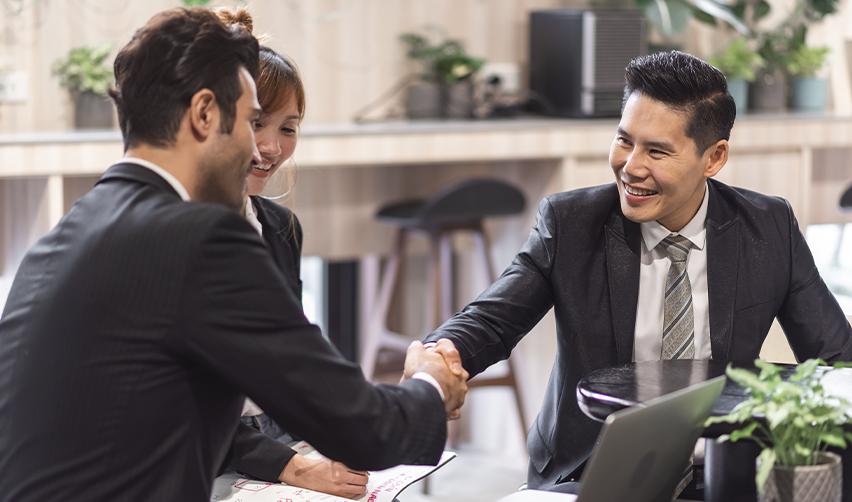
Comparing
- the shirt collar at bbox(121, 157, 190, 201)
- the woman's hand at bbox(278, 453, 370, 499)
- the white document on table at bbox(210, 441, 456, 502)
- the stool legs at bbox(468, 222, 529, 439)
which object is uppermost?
the shirt collar at bbox(121, 157, 190, 201)

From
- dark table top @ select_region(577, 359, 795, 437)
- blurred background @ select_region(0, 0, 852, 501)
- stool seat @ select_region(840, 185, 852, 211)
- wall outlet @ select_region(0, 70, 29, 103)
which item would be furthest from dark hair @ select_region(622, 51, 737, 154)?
stool seat @ select_region(840, 185, 852, 211)

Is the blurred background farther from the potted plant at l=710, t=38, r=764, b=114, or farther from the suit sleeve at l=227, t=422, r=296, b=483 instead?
the suit sleeve at l=227, t=422, r=296, b=483

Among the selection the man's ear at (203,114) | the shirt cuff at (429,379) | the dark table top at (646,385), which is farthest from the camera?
the shirt cuff at (429,379)

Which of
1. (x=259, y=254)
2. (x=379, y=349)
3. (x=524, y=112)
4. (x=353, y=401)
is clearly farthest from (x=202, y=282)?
(x=524, y=112)

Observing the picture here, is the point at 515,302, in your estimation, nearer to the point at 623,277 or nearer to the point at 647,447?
the point at 623,277

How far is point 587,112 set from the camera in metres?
4.71

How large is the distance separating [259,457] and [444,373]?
0.38 metres

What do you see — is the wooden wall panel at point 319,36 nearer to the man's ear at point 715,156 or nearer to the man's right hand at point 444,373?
the man's ear at point 715,156

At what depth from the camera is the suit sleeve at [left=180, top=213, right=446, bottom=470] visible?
1.53m

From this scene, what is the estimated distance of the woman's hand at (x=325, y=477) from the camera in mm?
2031

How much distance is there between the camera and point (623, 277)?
7.59ft

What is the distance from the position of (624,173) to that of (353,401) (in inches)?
34.7

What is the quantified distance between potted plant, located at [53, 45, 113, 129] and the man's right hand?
2.45 metres

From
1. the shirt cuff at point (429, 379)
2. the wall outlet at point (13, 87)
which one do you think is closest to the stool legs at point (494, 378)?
the wall outlet at point (13, 87)
